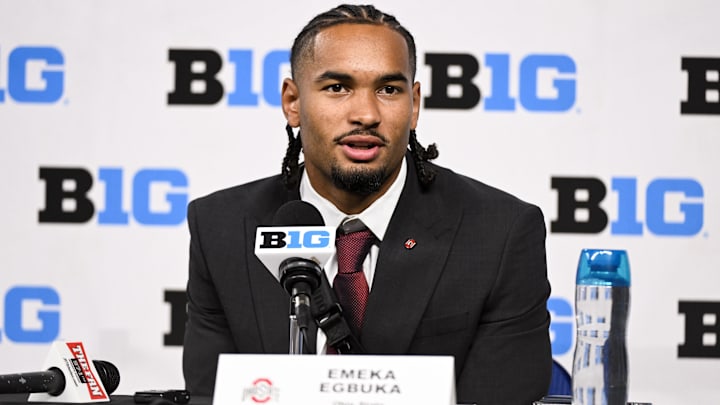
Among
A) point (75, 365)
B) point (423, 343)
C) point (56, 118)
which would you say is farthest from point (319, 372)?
point (56, 118)

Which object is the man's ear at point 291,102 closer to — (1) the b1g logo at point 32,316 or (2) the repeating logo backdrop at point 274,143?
(2) the repeating logo backdrop at point 274,143

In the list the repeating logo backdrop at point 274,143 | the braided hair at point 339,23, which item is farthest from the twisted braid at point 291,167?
the repeating logo backdrop at point 274,143

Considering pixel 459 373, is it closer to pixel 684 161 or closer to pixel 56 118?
pixel 684 161

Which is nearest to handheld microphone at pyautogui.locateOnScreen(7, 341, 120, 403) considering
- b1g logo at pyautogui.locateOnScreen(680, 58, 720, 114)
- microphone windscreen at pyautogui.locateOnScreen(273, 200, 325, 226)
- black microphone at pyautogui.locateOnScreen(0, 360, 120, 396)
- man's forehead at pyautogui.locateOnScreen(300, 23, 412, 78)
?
black microphone at pyautogui.locateOnScreen(0, 360, 120, 396)

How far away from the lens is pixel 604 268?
158 centimetres

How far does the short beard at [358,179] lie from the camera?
2.46 meters

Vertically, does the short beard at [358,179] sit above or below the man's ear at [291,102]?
below

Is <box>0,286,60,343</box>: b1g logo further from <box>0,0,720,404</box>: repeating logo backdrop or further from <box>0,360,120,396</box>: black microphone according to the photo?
<box>0,360,120,396</box>: black microphone

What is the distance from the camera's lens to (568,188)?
378 centimetres

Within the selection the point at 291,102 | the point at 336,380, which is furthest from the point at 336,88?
the point at 336,380

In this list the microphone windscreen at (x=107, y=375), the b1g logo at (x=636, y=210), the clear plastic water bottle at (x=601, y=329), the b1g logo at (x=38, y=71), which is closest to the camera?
the clear plastic water bottle at (x=601, y=329)

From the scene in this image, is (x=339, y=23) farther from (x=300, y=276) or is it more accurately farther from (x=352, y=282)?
(x=300, y=276)

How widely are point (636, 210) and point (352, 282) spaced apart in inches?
65.7

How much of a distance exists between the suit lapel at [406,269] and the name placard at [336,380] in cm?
104
